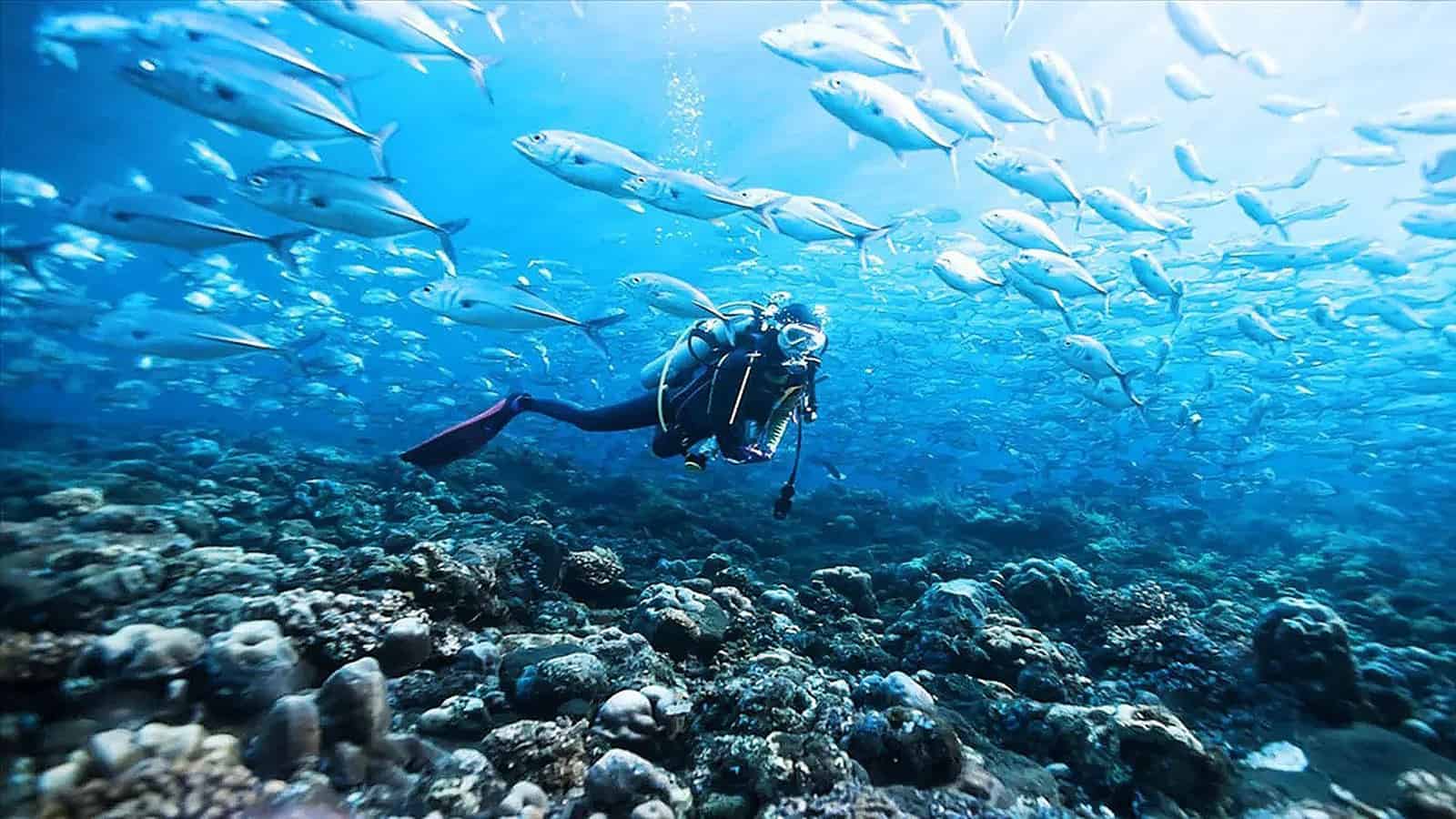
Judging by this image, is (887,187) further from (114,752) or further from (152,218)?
(114,752)

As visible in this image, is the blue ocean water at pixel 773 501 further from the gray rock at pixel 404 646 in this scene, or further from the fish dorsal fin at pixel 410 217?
the fish dorsal fin at pixel 410 217

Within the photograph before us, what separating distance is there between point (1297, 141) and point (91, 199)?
29.4m

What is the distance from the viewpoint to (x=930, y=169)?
79.2 ft

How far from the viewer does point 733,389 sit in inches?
195

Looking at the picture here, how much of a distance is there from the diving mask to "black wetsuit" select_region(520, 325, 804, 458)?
8 centimetres

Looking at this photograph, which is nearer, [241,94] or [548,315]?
[241,94]

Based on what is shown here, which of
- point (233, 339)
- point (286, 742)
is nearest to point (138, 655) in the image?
point (286, 742)

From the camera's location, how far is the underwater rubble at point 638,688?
246 cm

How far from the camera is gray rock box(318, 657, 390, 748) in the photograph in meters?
2.55

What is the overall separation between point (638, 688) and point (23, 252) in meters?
9.85

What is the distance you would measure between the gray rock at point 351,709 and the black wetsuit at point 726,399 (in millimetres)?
2980

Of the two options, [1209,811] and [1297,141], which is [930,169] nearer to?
[1297,141]

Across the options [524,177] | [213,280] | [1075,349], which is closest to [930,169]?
[1075,349]

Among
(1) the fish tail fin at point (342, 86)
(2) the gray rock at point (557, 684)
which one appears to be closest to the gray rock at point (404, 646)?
(2) the gray rock at point (557, 684)
